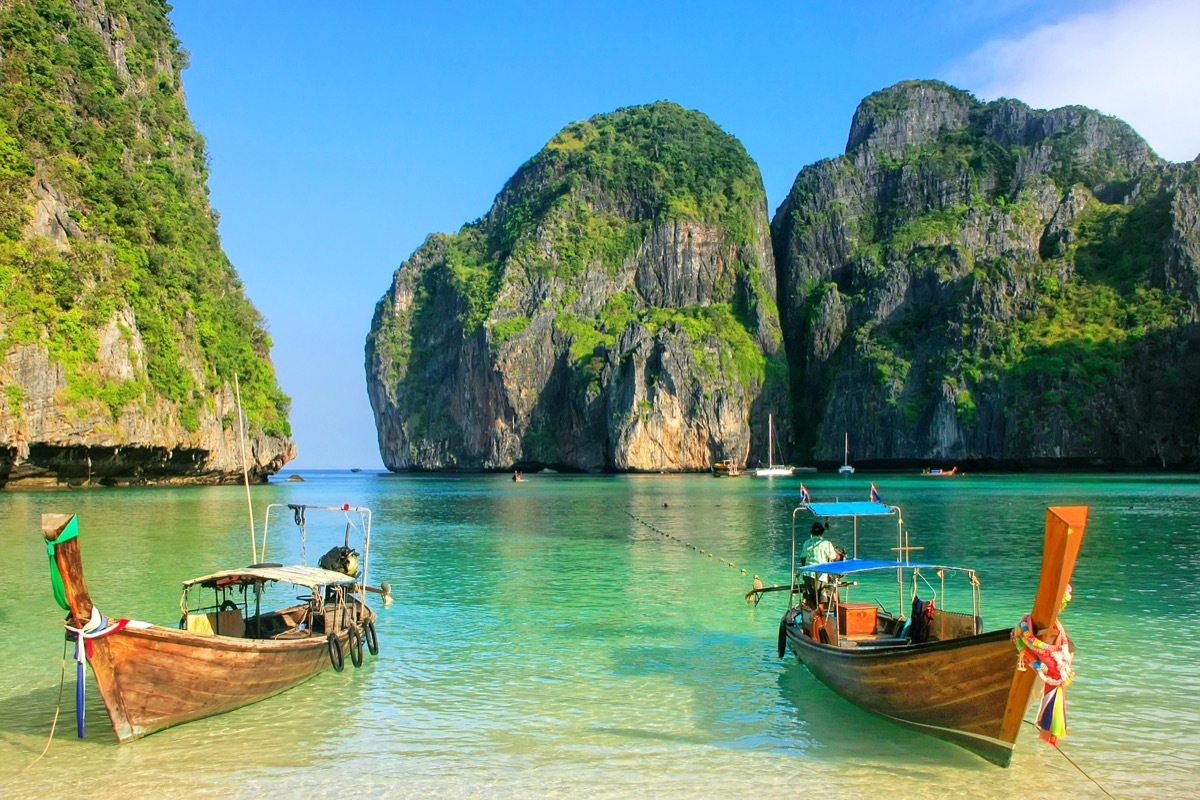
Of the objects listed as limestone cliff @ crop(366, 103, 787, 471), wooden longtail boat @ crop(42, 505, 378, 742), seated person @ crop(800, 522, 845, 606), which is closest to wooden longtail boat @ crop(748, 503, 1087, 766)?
seated person @ crop(800, 522, 845, 606)

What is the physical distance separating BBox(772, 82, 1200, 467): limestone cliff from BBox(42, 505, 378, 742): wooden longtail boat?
98.9m

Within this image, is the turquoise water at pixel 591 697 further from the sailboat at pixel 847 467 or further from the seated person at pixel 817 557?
the sailboat at pixel 847 467

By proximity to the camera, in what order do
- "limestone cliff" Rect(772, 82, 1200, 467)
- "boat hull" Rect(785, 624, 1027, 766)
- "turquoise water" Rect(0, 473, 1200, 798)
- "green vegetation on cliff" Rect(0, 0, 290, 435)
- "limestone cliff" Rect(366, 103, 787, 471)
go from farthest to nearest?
"limestone cliff" Rect(366, 103, 787, 471), "limestone cliff" Rect(772, 82, 1200, 467), "green vegetation on cliff" Rect(0, 0, 290, 435), "turquoise water" Rect(0, 473, 1200, 798), "boat hull" Rect(785, 624, 1027, 766)

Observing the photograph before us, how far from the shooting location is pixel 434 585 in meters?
23.0

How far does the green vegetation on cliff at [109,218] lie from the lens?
48.6 meters

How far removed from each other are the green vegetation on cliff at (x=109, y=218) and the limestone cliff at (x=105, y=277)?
0.11 metres

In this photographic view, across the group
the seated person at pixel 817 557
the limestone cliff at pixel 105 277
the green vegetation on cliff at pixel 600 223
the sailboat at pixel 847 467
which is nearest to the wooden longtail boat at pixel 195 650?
the seated person at pixel 817 557

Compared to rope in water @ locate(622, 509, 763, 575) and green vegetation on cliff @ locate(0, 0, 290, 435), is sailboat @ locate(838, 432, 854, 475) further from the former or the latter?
rope in water @ locate(622, 509, 763, 575)

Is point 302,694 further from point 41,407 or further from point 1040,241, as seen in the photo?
point 1040,241

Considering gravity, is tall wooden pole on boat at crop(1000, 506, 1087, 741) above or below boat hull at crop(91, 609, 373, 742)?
above

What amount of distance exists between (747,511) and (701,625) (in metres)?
29.7

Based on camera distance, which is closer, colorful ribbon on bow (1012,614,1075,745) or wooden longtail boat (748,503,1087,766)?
wooden longtail boat (748,503,1087,766)

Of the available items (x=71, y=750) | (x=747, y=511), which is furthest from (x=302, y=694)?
(x=747, y=511)

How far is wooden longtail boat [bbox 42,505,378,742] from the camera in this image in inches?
395
